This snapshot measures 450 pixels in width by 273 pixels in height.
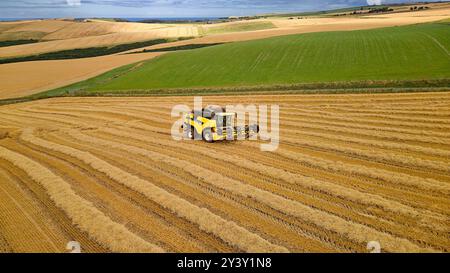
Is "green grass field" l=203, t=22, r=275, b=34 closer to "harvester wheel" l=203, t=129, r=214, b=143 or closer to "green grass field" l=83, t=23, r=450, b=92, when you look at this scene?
"green grass field" l=83, t=23, r=450, b=92

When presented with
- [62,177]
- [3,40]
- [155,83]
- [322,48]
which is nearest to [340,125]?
[62,177]

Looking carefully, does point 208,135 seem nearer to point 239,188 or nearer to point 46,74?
point 239,188

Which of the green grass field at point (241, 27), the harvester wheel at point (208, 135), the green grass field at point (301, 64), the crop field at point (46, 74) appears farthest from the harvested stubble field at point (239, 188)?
the green grass field at point (241, 27)

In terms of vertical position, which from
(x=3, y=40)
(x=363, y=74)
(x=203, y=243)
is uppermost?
(x=3, y=40)

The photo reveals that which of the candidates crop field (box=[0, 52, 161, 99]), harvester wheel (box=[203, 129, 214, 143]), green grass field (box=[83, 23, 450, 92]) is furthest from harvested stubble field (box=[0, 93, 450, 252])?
crop field (box=[0, 52, 161, 99])

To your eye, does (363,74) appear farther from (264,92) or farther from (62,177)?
(62,177)

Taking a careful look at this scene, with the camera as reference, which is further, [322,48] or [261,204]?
[322,48]
